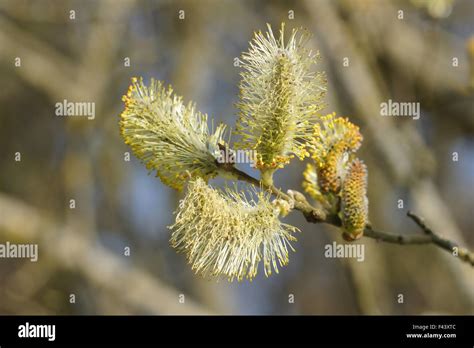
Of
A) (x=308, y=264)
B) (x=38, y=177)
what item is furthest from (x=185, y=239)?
(x=308, y=264)

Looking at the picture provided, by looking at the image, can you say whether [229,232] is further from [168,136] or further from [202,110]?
[202,110]

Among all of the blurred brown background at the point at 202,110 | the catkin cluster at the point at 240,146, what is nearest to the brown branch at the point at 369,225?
the catkin cluster at the point at 240,146

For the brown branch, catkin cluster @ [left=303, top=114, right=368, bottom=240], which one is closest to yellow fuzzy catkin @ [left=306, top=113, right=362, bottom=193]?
catkin cluster @ [left=303, top=114, right=368, bottom=240]

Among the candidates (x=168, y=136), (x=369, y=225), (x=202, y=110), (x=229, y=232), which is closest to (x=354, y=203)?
(x=369, y=225)

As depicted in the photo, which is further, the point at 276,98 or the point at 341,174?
the point at 341,174

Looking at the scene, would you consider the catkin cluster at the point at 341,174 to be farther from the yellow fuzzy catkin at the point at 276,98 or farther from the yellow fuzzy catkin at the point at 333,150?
the yellow fuzzy catkin at the point at 276,98
